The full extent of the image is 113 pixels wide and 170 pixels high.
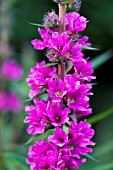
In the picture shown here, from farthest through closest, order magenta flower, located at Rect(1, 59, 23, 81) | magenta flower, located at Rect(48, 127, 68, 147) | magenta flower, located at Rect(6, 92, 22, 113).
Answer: magenta flower, located at Rect(6, 92, 22, 113) < magenta flower, located at Rect(1, 59, 23, 81) < magenta flower, located at Rect(48, 127, 68, 147)

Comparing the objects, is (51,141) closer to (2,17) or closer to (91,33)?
(2,17)

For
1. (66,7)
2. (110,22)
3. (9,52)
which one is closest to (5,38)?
(9,52)

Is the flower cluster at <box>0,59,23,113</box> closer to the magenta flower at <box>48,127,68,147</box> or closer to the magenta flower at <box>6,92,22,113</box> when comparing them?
the magenta flower at <box>6,92,22,113</box>

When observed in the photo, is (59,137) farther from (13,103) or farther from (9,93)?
(9,93)

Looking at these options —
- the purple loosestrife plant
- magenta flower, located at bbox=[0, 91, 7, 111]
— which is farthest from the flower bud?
magenta flower, located at bbox=[0, 91, 7, 111]

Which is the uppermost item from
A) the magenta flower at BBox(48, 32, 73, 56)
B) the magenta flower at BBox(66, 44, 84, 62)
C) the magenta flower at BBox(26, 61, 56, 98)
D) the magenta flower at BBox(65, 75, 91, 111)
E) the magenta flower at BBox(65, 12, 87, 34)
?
the magenta flower at BBox(65, 12, 87, 34)
